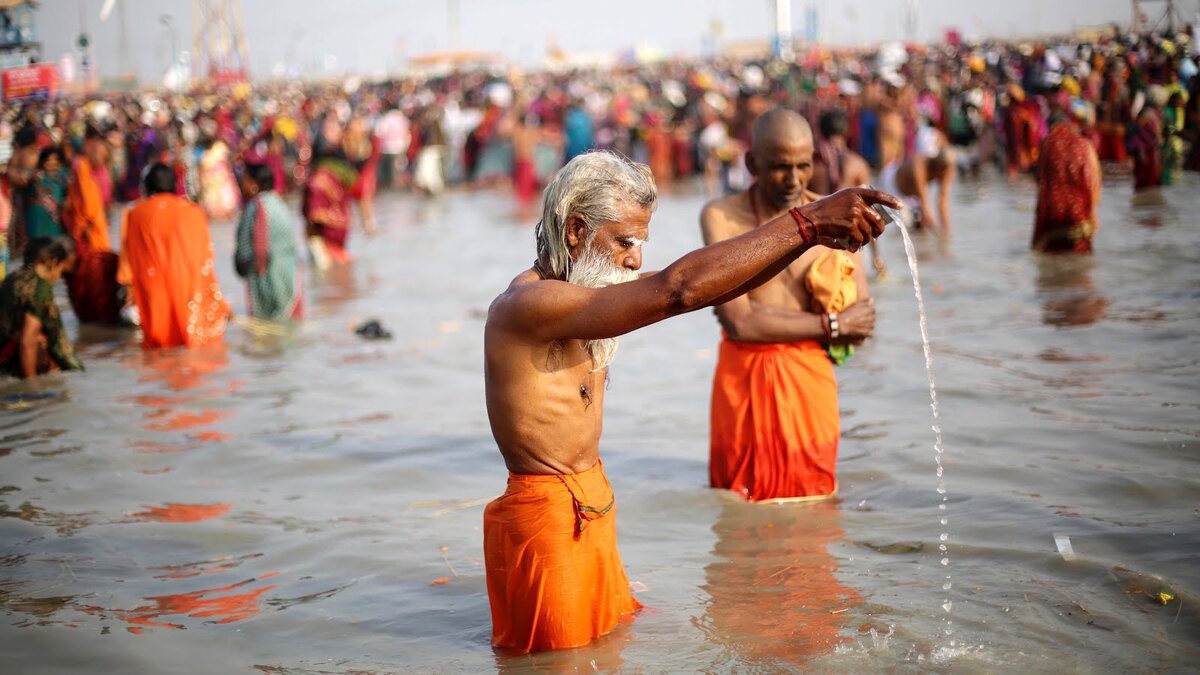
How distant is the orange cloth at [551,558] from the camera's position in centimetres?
346

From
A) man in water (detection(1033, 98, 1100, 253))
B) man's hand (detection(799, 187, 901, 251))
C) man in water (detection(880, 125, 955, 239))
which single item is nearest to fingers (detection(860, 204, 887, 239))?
man's hand (detection(799, 187, 901, 251))

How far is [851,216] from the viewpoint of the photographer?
9.97 feet

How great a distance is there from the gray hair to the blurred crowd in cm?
610

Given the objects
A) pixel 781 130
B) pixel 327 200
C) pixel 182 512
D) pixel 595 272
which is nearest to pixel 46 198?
pixel 327 200

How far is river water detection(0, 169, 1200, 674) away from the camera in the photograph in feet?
14.0

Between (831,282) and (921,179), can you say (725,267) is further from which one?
(921,179)

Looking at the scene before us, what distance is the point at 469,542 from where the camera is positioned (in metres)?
5.58

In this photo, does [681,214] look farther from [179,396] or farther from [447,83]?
[447,83]

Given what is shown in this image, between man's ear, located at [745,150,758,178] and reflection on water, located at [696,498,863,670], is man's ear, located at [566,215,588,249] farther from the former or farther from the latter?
man's ear, located at [745,150,758,178]

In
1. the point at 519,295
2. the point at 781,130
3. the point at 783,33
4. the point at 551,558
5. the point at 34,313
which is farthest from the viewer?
the point at 783,33

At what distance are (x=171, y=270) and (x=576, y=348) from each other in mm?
7218

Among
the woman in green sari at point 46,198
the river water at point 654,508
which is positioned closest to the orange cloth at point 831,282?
the river water at point 654,508

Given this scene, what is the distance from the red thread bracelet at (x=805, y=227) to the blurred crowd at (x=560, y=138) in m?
6.37

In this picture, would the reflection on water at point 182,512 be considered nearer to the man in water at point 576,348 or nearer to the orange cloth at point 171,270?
the man in water at point 576,348
